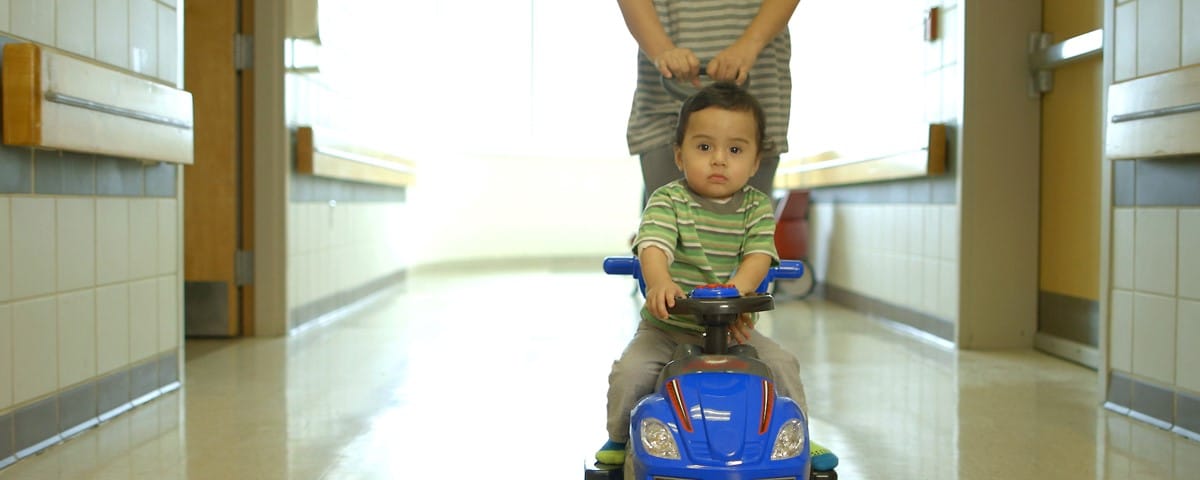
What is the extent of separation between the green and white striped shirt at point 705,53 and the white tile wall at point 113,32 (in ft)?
4.68

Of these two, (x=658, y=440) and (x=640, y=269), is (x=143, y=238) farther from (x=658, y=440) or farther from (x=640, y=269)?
(x=658, y=440)

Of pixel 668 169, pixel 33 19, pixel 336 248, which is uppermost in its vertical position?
pixel 33 19

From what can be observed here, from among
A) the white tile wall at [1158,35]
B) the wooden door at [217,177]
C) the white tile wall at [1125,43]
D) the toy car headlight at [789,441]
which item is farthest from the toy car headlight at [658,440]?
the wooden door at [217,177]

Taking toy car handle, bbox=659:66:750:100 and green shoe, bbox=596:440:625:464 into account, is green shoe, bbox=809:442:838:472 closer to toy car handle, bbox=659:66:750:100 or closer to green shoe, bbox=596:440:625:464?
green shoe, bbox=596:440:625:464

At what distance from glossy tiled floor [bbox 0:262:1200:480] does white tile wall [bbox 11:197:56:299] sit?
379 mm

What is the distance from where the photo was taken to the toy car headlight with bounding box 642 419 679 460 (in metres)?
1.40

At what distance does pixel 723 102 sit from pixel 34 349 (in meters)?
1.65

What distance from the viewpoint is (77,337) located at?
2467 millimetres

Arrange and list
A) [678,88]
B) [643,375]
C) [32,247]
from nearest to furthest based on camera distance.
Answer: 1. [643,375]
2. [678,88]
3. [32,247]

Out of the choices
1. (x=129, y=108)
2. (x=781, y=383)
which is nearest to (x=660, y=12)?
(x=781, y=383)

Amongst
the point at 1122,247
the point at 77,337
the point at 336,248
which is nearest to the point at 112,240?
the point at 77,337

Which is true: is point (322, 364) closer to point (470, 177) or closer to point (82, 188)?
point (82, 188)

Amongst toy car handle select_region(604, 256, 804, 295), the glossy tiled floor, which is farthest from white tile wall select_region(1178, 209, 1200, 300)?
toy car handle select_region(604, 256, 804, 295)

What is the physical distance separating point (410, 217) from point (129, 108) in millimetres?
5193
